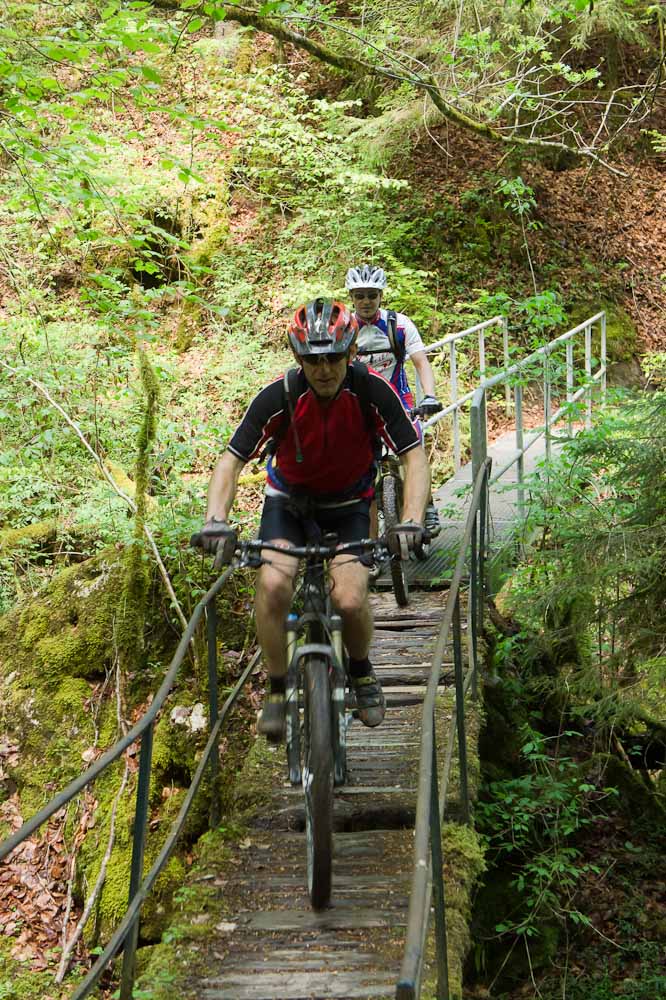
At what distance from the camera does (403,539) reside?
3641mm

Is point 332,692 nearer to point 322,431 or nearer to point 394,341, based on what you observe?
point 322,431

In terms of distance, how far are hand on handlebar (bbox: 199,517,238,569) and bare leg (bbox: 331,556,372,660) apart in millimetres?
506

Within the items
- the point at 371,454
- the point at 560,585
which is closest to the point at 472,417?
the point at 560,585

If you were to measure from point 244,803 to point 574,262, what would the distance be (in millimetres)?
13427

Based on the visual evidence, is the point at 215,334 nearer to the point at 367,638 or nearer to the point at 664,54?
the point at 664,54

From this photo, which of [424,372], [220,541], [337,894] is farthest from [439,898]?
[424,372]

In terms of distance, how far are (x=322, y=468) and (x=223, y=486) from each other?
0.43m

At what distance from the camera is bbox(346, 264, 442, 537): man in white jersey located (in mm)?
6191

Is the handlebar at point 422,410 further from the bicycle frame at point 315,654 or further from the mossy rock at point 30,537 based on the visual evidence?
the mossy rock at point 30,537

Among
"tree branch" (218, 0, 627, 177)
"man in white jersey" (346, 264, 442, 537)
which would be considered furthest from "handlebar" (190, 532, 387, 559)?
"tree branch" (218, 0, 627, 177)

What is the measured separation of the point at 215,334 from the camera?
13578mm

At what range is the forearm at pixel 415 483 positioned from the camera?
12.9ft

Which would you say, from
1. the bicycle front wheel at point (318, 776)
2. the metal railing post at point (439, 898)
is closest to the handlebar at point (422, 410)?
the bicycle front wheel at point (318, 776)

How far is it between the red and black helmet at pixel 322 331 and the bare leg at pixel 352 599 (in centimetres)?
87
